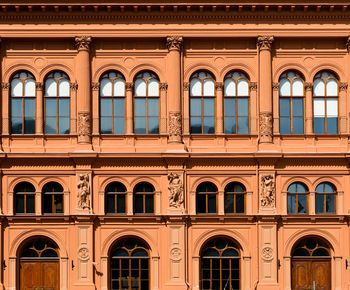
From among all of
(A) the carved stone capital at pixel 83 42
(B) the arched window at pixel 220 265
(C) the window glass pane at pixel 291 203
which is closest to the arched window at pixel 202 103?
(C) the window glass pane at pixel 291 203

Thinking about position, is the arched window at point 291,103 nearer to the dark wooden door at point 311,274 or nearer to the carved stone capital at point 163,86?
the carved stone capital at point 163,86

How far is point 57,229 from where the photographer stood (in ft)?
133

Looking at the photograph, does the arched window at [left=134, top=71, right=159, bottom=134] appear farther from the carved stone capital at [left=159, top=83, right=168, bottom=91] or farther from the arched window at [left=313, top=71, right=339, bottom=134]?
the arched window at [left=313, top=71, right=339, bottom=134]

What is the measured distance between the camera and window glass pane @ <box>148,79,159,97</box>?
41.8 metres

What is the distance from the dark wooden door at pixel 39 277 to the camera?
4044 cm

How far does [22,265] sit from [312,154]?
1627cm

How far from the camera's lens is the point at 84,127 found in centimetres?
4072

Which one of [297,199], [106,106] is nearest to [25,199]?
[106,106]

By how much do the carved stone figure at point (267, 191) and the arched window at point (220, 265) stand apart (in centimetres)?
283

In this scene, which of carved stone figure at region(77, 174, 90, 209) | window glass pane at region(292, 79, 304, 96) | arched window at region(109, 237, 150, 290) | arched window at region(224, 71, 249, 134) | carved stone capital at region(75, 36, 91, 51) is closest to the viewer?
carved stone figure at region(77, 174, 90, 209)

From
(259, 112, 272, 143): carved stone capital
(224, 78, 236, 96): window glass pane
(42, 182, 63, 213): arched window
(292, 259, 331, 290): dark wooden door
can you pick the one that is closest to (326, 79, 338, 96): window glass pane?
(259, 112, 272, 143): carved stone capital

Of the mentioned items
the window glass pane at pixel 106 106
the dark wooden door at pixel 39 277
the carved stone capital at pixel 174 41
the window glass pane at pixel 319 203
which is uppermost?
the carved stone capital at pixel 174 41

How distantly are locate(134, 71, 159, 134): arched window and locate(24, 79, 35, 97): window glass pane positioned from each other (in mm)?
5514

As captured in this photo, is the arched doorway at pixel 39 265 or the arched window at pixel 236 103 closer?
the arched doorway at pixel 39 265
